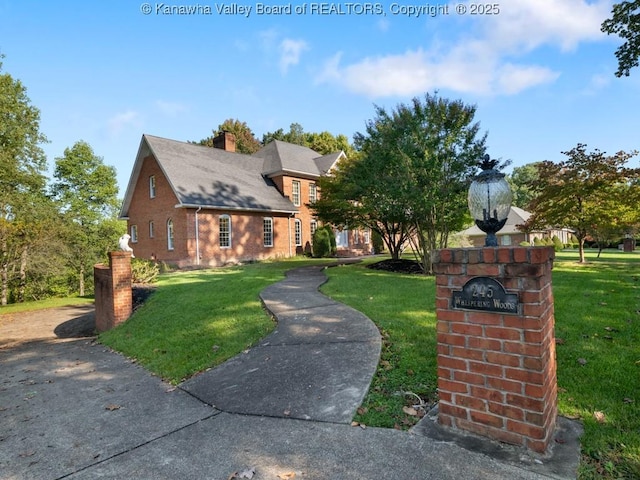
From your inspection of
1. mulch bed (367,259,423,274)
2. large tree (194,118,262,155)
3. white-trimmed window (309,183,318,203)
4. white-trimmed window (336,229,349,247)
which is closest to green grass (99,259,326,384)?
mulch bed (367,259,423,274)

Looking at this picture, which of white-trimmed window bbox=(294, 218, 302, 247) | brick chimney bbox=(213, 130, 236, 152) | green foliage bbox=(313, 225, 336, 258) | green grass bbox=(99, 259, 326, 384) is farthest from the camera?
brick chimney bbox=(213, 130, 236, 152)

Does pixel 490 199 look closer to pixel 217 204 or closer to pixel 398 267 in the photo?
pixel 398 267

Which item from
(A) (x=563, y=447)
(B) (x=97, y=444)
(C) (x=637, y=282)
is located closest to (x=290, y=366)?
(B) (x=97, y=444)

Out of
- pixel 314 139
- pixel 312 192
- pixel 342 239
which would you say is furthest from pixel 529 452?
pixel 314 139

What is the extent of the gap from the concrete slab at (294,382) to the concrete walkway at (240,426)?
2 cm

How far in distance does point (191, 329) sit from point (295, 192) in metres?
21.4

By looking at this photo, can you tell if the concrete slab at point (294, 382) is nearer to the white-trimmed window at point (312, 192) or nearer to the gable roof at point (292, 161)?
the gable roof at point (292, 161)

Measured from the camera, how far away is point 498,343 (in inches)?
104

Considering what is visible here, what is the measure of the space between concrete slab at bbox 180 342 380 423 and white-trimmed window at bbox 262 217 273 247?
19.7 metres

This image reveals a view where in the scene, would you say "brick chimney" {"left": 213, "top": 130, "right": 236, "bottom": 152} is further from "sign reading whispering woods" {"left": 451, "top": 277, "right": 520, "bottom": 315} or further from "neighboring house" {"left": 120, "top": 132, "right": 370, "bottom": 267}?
"sign reading whispering woods" {"left": 451, "top": 277, "right": 520, "bottom": 315}

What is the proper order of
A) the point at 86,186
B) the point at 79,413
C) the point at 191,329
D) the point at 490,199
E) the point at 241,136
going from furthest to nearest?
the point at 241,136
the point at 86,186
the point at 191,329
the point at 79,413
the point at 490,199

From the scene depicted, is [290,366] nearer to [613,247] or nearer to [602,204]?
[602,204]

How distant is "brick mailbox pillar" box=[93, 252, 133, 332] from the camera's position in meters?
9.11

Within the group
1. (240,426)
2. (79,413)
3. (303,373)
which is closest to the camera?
(240,426)
